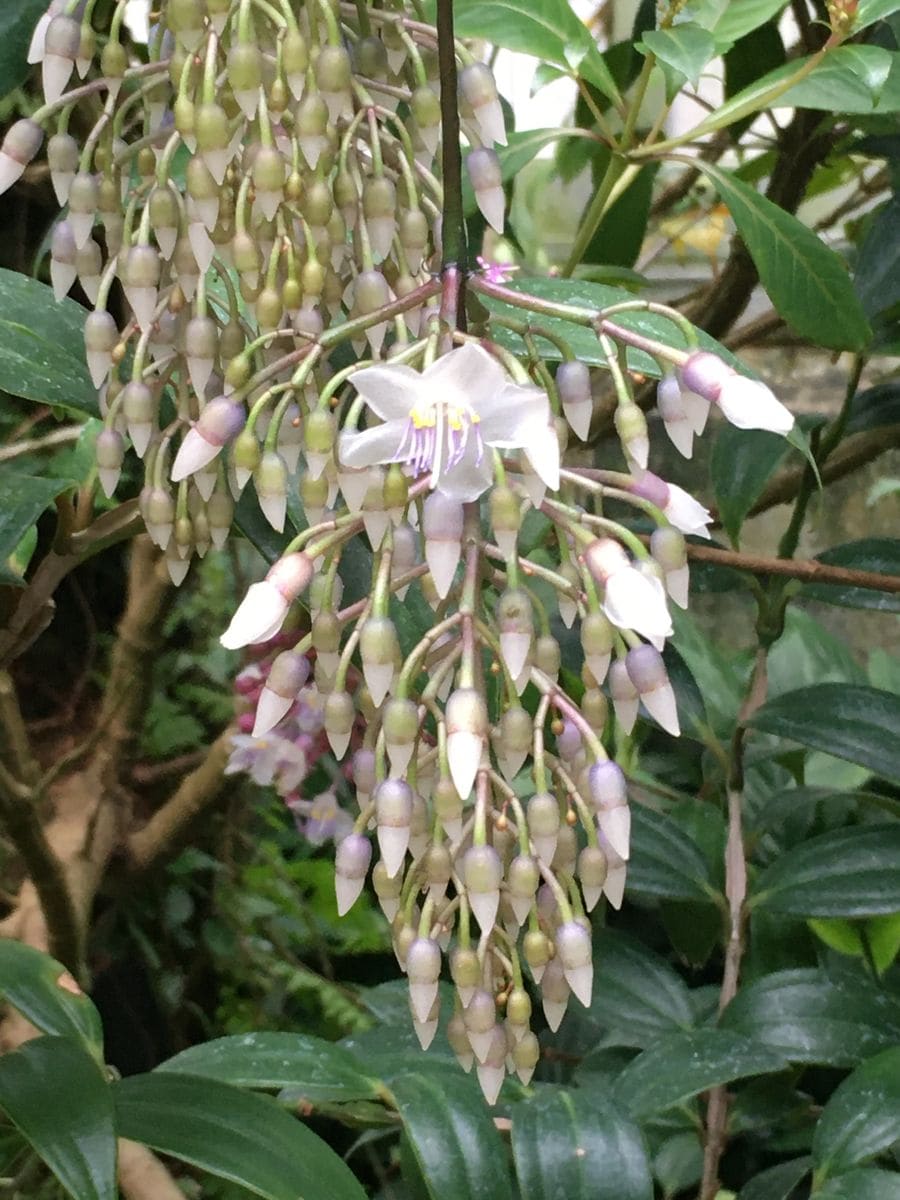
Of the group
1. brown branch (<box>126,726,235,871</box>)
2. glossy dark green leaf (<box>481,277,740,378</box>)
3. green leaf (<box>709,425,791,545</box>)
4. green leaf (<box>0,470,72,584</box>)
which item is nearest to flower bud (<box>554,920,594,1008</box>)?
glossy dark green leaf (<box>481,277,740,378</box>)

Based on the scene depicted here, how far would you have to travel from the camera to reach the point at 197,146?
0.38 metres

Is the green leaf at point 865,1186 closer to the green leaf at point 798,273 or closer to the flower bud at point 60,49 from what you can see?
the green leaf at point 798,273

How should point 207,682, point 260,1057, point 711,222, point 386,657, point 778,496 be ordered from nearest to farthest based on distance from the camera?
point 386,657
point 260,1057
point 778,496
point 207,682
point 711,222

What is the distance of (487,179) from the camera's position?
1.38 feet

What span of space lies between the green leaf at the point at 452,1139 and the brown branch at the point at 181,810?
21.3 inches

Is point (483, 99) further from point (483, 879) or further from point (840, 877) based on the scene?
point (840, 877)

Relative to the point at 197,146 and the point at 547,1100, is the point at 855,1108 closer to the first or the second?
the point at 547,1100

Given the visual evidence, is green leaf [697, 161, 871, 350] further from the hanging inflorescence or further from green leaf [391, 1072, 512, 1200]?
green leaf [391, 1072, 512, 1200]

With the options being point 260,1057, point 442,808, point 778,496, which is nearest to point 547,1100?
point 260,1057

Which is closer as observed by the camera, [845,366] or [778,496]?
[778,496]

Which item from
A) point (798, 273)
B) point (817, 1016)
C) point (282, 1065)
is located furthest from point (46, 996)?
point (798, 273)

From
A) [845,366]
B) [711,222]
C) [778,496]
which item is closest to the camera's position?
[778,496]

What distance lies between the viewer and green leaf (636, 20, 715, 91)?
23.0 inches

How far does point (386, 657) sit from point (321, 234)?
16cm
